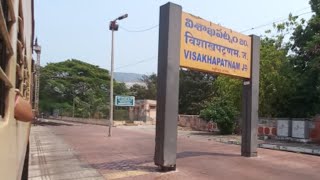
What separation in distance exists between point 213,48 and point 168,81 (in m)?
2.50

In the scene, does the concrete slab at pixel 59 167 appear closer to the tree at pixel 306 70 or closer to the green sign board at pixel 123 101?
the tree at pixel 306 70

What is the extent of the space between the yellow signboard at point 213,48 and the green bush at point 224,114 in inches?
763

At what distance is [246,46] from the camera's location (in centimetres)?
1558

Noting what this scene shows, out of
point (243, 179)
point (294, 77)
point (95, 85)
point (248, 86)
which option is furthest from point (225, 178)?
point (95, 85)

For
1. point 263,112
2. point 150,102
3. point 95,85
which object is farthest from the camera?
point 95,85

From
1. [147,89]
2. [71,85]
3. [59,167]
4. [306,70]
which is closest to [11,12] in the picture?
[59,167]

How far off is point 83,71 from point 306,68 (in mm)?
51937

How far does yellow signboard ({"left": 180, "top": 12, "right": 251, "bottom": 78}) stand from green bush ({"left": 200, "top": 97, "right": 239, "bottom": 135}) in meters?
19.4

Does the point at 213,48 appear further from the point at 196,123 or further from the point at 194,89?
the point at 194,89

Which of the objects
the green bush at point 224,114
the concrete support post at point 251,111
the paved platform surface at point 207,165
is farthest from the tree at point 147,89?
the concrete support post at point 251,111

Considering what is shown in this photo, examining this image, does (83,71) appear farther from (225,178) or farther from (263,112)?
(225,178)

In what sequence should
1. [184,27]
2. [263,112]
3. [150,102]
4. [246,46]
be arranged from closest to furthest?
1. [184,27]
2. [246,46]
3. [263,112]
4. [150,102]

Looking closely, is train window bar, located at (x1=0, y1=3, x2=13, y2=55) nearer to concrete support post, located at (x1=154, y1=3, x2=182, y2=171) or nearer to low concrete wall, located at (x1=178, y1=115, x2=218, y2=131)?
concrete support post, located at (x1=154, y1=3, x2=182, y2=171)

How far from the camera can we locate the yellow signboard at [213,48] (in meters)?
13.1
